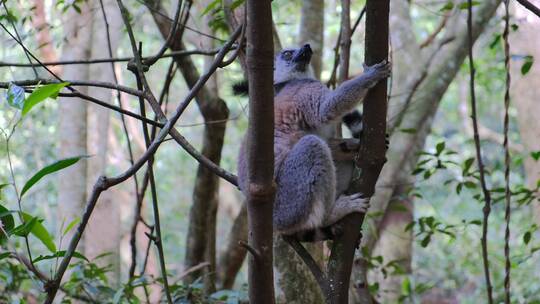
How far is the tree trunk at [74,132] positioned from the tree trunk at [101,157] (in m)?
0.36

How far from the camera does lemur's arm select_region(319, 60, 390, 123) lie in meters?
3.80

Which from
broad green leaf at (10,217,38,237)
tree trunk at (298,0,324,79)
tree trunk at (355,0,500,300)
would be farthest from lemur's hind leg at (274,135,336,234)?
tree trunk at (355,0,500,300)

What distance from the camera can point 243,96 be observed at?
5.22 metres

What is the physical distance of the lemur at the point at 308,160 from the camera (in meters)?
4.04

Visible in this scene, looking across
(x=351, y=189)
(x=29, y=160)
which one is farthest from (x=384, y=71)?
(x=29, y=160)

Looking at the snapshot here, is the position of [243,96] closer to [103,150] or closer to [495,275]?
[103,150]

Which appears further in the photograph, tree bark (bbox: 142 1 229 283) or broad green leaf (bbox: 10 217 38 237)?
tree bark (bbox: 142 1 229 283)

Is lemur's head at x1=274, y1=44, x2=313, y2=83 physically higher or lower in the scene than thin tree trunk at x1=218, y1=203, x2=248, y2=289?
higher

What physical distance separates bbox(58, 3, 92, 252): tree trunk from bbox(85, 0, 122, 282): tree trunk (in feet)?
1.18

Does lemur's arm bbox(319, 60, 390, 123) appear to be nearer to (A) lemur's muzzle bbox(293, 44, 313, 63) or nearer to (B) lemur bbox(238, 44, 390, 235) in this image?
(B) lemur bbox(238, 44, 390, 235)

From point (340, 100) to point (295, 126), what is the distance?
1.60 feet

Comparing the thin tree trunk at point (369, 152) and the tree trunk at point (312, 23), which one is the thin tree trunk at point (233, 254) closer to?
the tree trunk at point (312, 23)

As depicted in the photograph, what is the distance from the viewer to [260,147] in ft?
7.25

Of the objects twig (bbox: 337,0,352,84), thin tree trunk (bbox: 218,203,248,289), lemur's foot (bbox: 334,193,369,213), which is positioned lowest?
thin tree trunk (bbox: 218,203,248,289)
